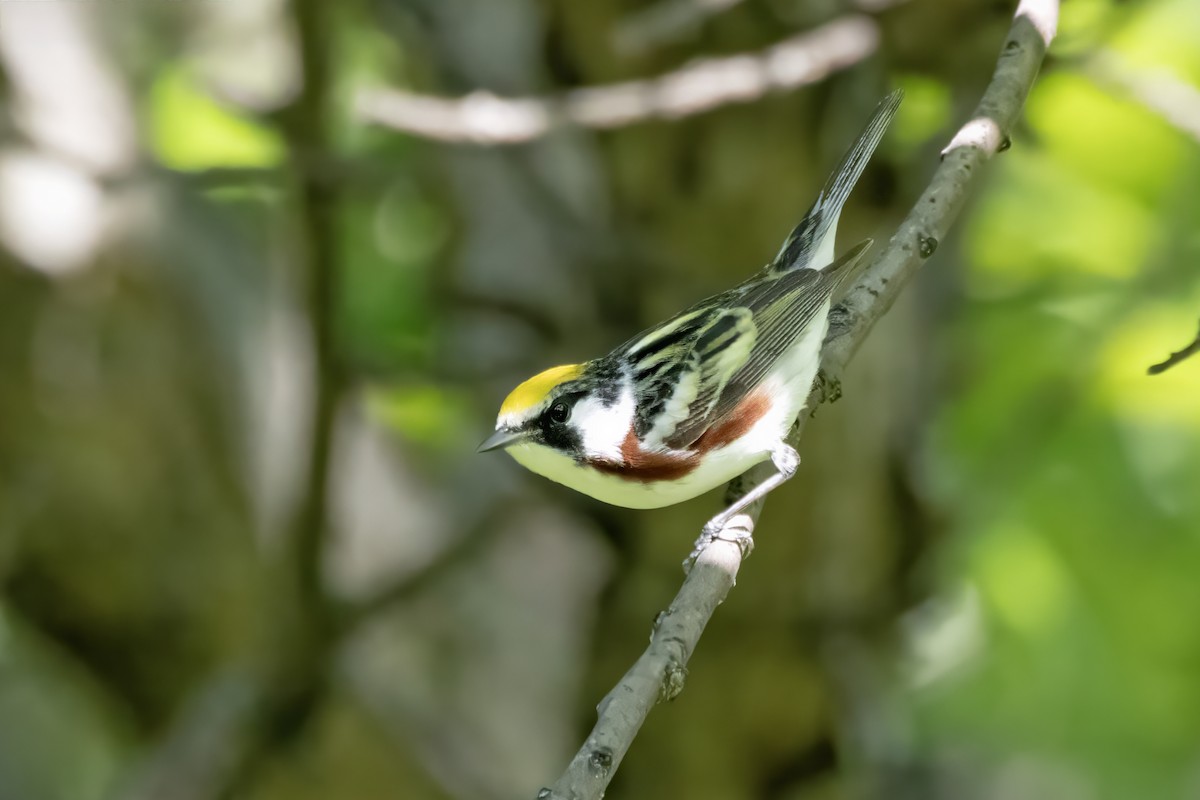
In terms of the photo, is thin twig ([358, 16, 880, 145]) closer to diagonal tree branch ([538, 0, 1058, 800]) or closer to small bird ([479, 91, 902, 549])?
small bird ([479, 91, 902, 549])

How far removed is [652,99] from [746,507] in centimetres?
145

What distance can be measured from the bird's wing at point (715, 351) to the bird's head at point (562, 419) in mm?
90

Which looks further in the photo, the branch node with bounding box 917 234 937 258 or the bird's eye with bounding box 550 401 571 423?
the bird's eye with bounding box 550 401 571 423

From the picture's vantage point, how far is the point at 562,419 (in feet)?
10.1

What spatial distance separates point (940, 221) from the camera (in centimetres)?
286

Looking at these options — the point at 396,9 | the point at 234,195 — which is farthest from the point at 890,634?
the point at 234,195

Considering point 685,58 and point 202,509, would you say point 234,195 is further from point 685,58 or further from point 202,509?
point 685,58

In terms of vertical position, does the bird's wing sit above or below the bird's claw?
above

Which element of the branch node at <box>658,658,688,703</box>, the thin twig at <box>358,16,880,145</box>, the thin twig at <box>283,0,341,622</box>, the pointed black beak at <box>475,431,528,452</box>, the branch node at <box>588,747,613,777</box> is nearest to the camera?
the branch node at <box>588,747,613,777</box>

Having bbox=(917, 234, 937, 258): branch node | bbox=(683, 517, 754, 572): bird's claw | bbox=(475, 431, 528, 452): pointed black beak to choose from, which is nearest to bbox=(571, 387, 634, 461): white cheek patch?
bbox=(475, 431, 528, 452): pointed black beak

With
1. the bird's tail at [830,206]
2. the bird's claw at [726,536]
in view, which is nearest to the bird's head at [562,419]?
the bird's claw at [726,536]

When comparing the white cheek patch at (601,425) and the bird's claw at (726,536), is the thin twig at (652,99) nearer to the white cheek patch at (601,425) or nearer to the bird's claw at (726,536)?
the white cheek patch at (601,425)

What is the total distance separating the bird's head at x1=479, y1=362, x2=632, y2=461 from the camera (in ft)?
9.84

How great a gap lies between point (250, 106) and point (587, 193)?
123cm
